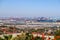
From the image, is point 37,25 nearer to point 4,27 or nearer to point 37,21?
point 37,21

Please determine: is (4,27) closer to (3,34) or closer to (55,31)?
(3,34)

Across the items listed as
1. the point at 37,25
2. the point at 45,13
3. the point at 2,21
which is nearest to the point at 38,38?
the point at 37,25

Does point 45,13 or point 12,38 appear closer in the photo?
point 12,38

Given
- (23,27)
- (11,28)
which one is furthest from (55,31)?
(11,28)

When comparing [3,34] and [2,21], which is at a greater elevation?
[2,21]

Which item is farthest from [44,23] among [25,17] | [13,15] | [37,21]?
[13,15]

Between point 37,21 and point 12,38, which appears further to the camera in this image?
point 37,21

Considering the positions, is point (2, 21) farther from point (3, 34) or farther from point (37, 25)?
point (37, 25)

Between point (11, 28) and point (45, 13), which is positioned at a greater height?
point (45, 13)
